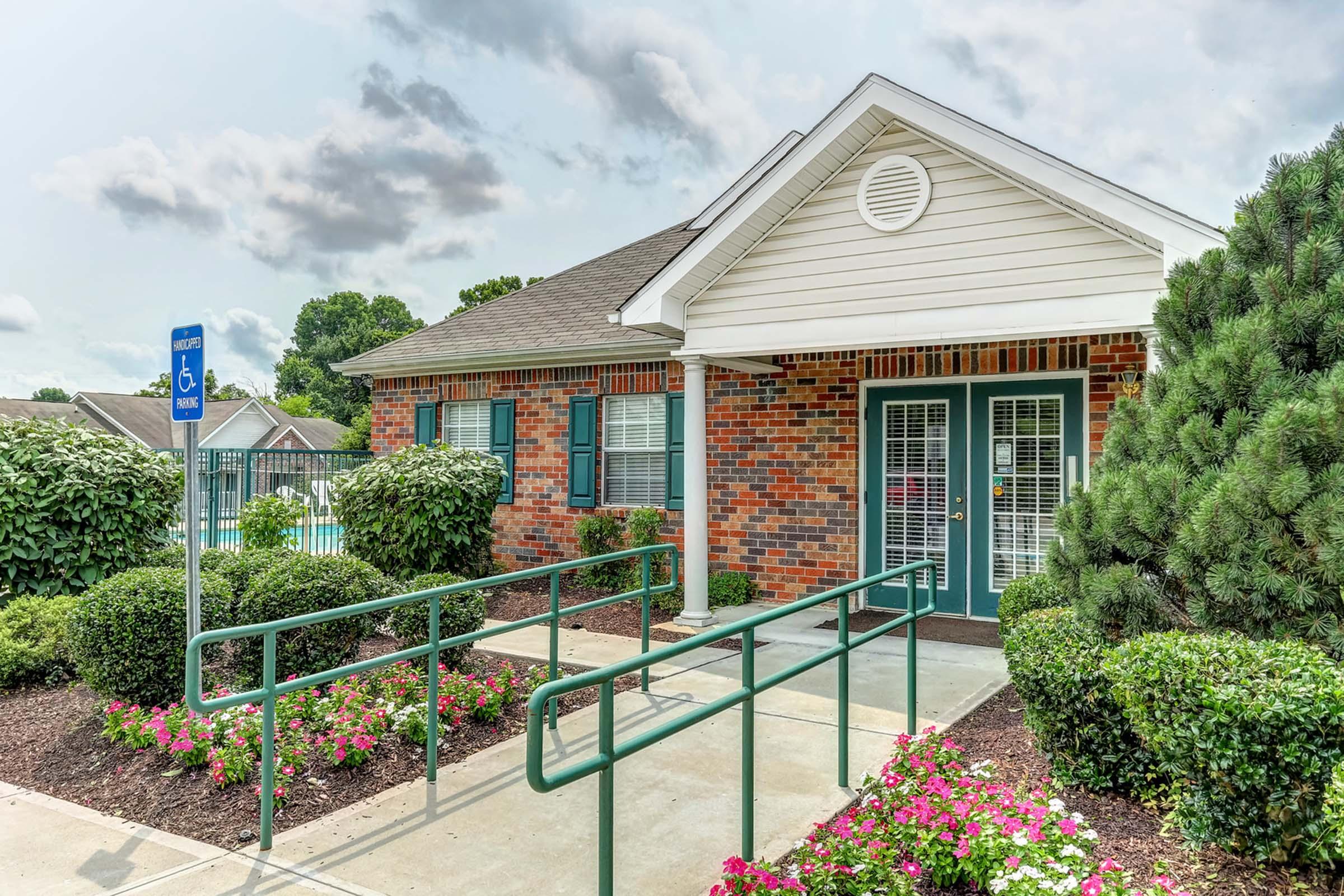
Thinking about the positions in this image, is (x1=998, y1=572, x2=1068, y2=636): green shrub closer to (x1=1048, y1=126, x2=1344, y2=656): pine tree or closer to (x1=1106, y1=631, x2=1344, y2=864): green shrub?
(x1=1048, y1=126, x2=1344, y2=656): pine tree

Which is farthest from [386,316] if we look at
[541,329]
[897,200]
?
[897,200]

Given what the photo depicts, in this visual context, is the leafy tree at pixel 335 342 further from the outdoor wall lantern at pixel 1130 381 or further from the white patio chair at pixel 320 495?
the outdoor wall lantern at pixel 1130 381

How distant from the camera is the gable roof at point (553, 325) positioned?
1012 centimetres

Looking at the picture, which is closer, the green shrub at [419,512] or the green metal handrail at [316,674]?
the green metal handrail at [316,674]

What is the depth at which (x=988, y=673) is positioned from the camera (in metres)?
6.30

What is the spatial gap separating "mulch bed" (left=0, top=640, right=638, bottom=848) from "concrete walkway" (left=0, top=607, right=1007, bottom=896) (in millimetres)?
120

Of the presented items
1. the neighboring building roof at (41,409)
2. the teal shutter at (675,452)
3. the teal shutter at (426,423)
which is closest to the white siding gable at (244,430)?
the neighboring building roof at (41,409)

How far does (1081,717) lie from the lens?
3.83m

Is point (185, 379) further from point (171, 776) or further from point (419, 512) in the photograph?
point (419, 512)

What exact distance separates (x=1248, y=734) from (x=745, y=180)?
8648 millimetres

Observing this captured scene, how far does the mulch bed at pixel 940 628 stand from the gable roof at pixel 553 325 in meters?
3.56

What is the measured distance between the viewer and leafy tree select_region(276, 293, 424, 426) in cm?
6141

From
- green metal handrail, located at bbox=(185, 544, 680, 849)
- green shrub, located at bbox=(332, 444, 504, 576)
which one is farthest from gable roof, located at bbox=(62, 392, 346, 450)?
green metal handrail, located at bbox=(185, 544, 680, 849)

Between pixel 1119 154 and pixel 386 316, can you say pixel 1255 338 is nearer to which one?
pixel 1119 154
